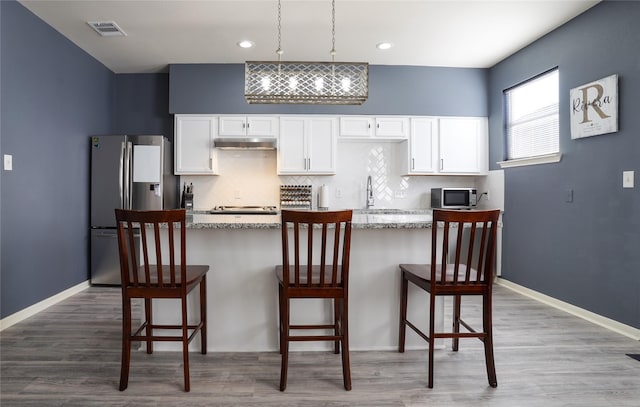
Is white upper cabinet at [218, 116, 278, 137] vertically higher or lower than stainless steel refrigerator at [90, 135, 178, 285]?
higher

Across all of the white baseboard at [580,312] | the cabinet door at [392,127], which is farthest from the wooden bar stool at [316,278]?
the cabinet door at [392,127]

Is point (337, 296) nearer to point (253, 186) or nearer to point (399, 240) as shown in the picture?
point (399, 240)

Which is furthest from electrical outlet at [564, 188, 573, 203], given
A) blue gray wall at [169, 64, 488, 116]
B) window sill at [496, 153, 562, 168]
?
blue gray wall at [169, 64, 488, 116]

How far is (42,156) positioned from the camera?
341 centimetres

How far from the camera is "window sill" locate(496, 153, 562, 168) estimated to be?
3.55m

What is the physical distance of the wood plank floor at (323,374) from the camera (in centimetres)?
187

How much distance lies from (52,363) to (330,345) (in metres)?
1.76

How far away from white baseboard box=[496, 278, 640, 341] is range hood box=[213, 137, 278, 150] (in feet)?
11.0

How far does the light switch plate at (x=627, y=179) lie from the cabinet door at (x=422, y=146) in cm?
210

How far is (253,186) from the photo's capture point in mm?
4883

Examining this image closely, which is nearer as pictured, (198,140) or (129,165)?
(129,165)

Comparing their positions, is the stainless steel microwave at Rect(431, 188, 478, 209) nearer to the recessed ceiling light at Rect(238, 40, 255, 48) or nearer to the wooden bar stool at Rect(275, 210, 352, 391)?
the recessed ceiling light at Rect(238, 40, 255, 48)

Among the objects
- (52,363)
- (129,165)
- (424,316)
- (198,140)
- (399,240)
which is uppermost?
(198,140)

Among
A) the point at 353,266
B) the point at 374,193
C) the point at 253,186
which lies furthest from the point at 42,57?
the point at 374,193
